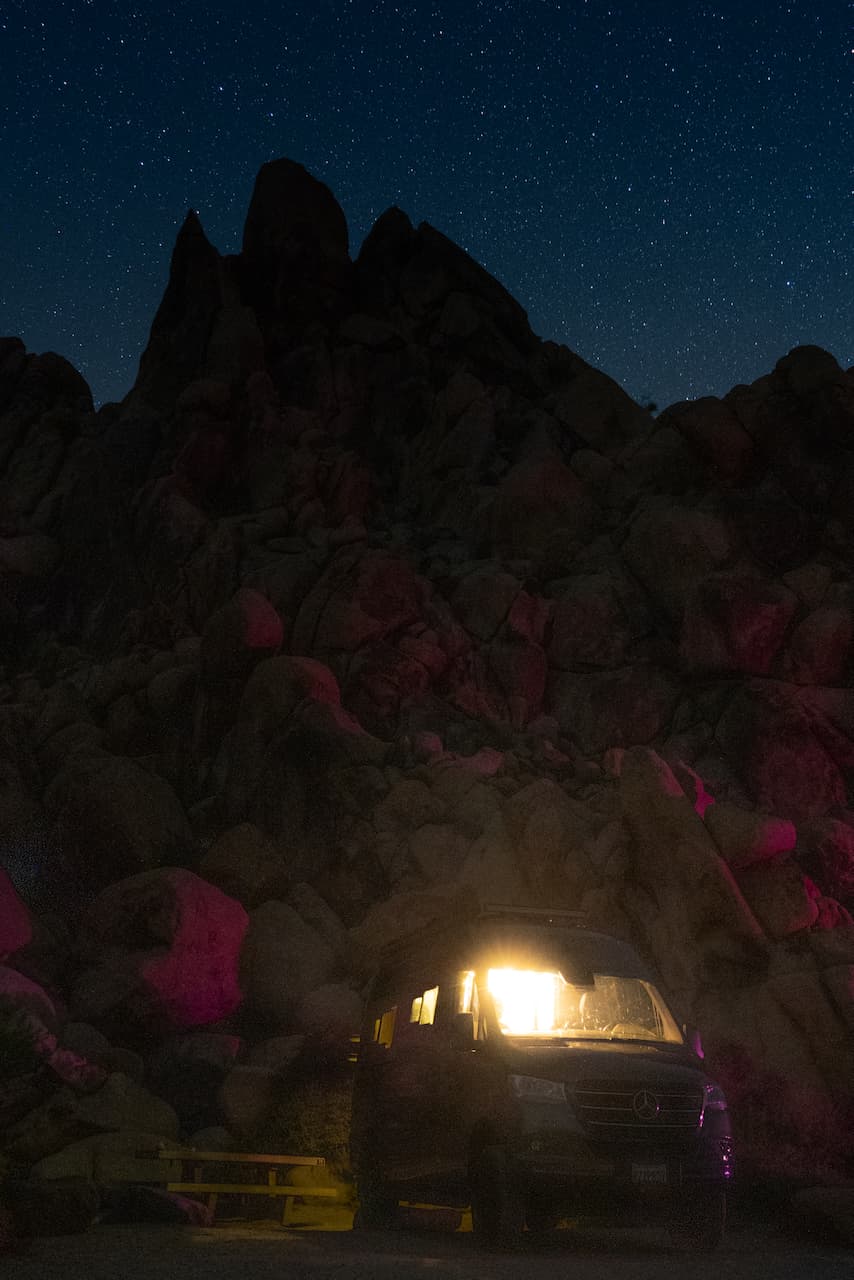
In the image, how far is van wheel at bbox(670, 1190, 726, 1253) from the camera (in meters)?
8.83

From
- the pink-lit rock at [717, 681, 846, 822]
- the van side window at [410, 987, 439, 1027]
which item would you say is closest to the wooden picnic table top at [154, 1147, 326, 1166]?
the van side window at [410, 987, 439, 1027]

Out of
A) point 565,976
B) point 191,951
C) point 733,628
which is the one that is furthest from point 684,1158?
point 733,628

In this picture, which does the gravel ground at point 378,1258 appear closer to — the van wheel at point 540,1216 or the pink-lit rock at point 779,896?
the van wheel at point 540,1216

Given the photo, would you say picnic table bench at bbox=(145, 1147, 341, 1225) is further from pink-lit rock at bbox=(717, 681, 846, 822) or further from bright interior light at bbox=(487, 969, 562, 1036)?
pink-lit rock at bbox=(717, 681, 846, 822)

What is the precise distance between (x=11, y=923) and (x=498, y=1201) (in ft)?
53.3

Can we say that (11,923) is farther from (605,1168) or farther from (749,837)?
(605,1168)

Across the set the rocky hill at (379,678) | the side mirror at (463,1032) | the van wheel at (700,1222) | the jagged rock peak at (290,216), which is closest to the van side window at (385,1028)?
the side mirror at (463,1032)

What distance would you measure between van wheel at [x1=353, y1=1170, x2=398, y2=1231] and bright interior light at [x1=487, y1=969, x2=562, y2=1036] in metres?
2.64

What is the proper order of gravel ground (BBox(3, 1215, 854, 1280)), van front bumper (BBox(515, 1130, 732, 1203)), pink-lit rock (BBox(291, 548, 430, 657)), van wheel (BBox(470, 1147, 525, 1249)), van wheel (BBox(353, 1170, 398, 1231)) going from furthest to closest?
pink-lit rock (BBox(291, 548, 430, 657)) → van wheel (BBox(353, 1170, 398, 1231)) → van wheel (BBox(470, 1147, 525, 1249)) → van front bumper (BBox(515, 1130, 732, 1203)) → gravel ground (BBox(3, 1215, 854, 1280))

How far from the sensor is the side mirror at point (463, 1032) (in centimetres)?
917

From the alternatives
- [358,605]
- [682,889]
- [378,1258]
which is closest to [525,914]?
[378,1258]

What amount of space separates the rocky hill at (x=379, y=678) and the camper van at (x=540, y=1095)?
13.8ft

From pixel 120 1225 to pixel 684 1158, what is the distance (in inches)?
212

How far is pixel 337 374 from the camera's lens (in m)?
47.6
